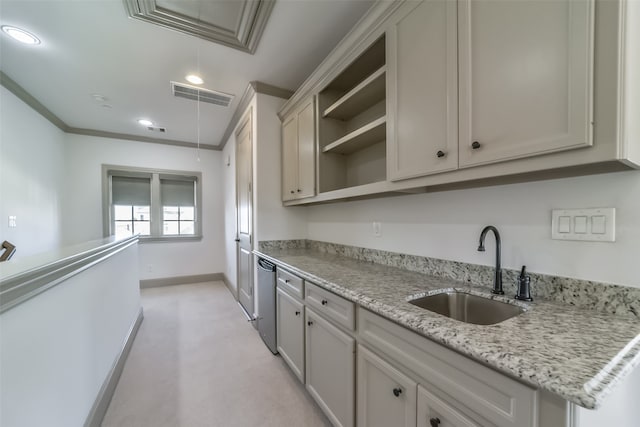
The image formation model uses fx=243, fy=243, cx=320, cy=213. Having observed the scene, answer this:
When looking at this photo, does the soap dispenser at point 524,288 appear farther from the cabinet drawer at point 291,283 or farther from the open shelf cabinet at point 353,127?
the cabinet drawer at point 291,283

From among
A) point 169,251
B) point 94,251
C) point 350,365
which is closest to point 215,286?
point 169,251

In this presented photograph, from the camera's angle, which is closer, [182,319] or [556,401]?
[556,401]

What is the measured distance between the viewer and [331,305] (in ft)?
4.57

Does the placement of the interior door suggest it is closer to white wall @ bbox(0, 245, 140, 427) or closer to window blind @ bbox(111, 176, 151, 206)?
white wall @ bbox(0, 245, 140, 427)

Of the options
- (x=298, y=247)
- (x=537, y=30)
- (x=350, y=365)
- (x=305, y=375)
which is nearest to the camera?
(x=537, y=30)

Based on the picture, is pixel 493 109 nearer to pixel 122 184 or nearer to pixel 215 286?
pixel 215 286

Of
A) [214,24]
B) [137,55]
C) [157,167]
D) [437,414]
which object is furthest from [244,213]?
[437,414]

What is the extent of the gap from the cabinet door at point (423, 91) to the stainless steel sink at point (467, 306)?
2.08 ft

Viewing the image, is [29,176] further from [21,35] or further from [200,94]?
[200,94]

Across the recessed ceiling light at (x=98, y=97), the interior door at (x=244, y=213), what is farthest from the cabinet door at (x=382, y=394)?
the recessed ceiling light at (x=98, y=97)

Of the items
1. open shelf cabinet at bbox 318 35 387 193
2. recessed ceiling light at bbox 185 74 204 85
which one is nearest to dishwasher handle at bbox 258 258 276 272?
open shelf cabinet at bbox 318 35 387 193

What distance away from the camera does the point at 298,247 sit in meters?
2.89

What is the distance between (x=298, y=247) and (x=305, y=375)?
1.40m

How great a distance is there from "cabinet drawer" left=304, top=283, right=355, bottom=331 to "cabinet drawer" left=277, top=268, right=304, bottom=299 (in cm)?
8
